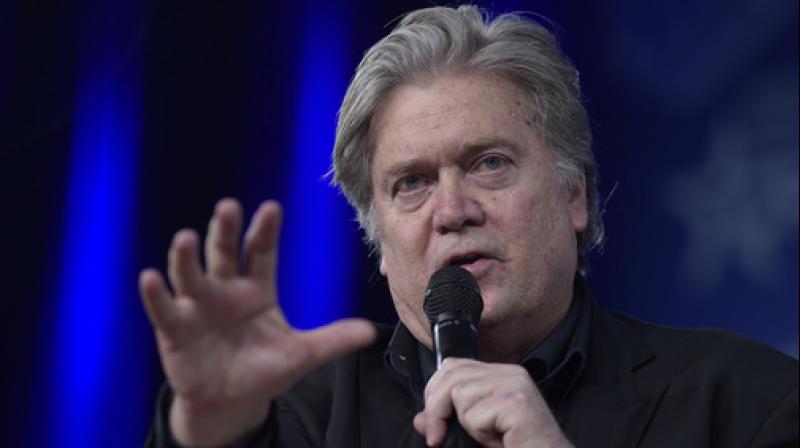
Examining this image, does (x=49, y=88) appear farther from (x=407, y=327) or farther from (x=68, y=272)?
(x=407, y=327)

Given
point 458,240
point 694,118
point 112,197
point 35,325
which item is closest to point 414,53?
point 458,240

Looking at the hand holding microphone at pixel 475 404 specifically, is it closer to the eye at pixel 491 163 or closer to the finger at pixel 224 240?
the finger at pixel 224 240

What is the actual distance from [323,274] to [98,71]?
0.92 m

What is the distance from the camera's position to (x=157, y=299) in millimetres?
1039

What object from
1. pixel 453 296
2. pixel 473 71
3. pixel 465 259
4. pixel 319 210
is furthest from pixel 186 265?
pixel 319 210

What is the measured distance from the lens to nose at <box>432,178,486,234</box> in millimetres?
1729

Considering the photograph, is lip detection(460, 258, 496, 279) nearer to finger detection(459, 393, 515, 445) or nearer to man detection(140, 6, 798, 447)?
man detection(140, 6, 798, 447)

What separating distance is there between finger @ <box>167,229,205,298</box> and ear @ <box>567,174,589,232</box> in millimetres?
1066

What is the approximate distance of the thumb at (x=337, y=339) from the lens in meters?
1.11

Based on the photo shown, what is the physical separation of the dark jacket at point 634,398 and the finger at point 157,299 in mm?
528

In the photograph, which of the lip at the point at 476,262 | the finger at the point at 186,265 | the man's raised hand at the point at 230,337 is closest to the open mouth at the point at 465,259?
the lip at the point at 476,262

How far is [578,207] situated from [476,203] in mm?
324

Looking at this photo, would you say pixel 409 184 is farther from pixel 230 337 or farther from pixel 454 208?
pixel 230 337

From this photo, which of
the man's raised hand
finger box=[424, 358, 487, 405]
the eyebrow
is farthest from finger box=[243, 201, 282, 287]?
the eyebrow
